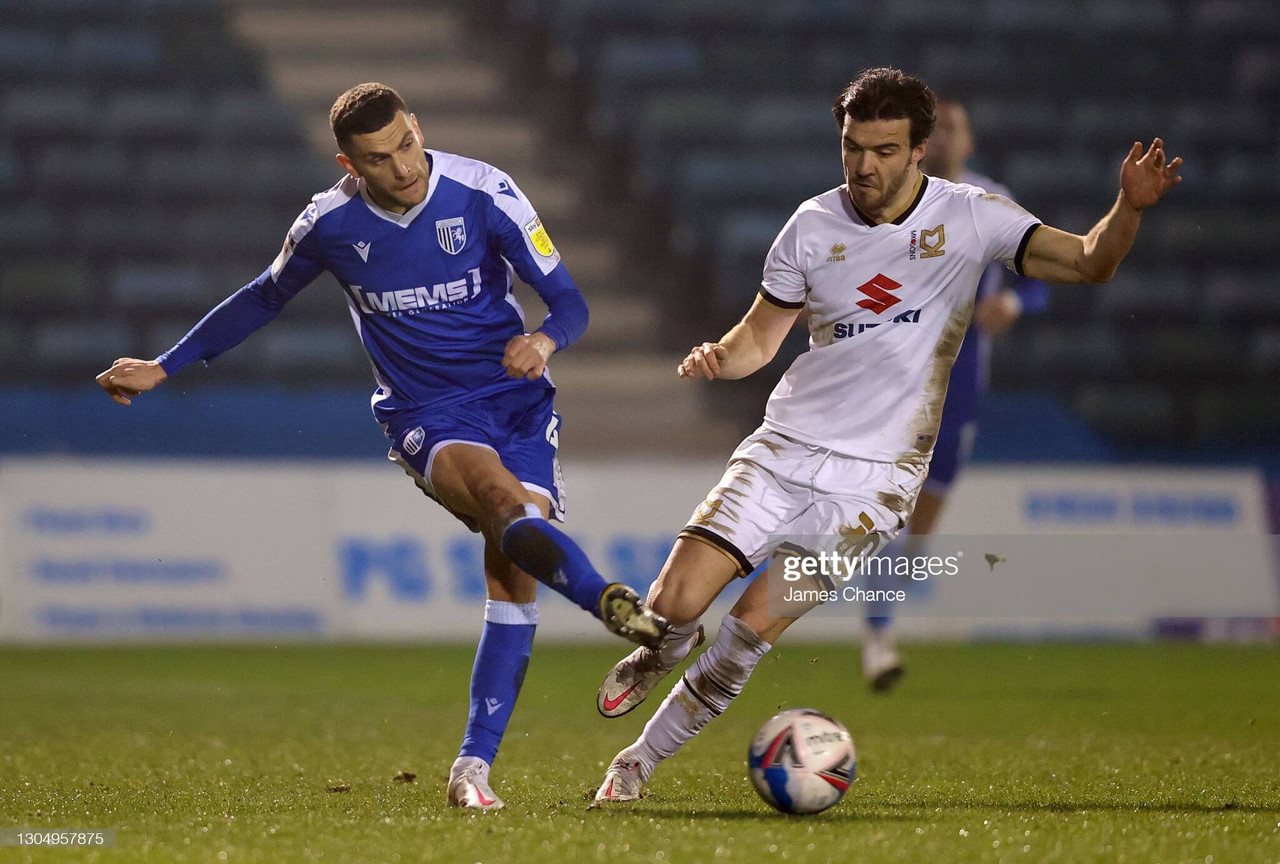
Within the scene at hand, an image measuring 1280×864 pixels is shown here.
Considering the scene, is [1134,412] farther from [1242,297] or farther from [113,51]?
[113,51]

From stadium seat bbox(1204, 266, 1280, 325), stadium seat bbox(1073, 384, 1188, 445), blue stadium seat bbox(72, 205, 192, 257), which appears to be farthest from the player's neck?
blue stadium seat bbox(72, 205, 192, 257)

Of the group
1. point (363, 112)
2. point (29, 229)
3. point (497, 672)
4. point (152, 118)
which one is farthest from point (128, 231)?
point (497, 672)

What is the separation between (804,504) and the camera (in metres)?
4.43

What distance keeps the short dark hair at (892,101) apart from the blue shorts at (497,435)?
3.94ft

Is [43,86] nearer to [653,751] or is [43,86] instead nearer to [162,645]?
[162,645]

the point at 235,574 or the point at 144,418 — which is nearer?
the point at 235,574

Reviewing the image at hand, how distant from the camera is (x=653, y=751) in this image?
4414 millimetres

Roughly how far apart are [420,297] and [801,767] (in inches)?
64.8

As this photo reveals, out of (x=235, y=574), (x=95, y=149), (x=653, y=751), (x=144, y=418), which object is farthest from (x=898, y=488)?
(x=95, y=149)

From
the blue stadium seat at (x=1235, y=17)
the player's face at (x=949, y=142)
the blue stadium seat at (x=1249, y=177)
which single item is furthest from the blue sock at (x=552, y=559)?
the blue stadium seat at (x=1235, y=17)

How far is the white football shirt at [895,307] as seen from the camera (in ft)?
14.5

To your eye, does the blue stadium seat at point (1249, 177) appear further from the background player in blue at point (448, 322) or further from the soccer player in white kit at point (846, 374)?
the background player in blue at point (448, 322)

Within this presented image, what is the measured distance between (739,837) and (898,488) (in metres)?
1.18

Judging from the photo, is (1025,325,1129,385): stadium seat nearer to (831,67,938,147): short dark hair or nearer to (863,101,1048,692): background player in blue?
(863,101,1048,692): background player in blue
